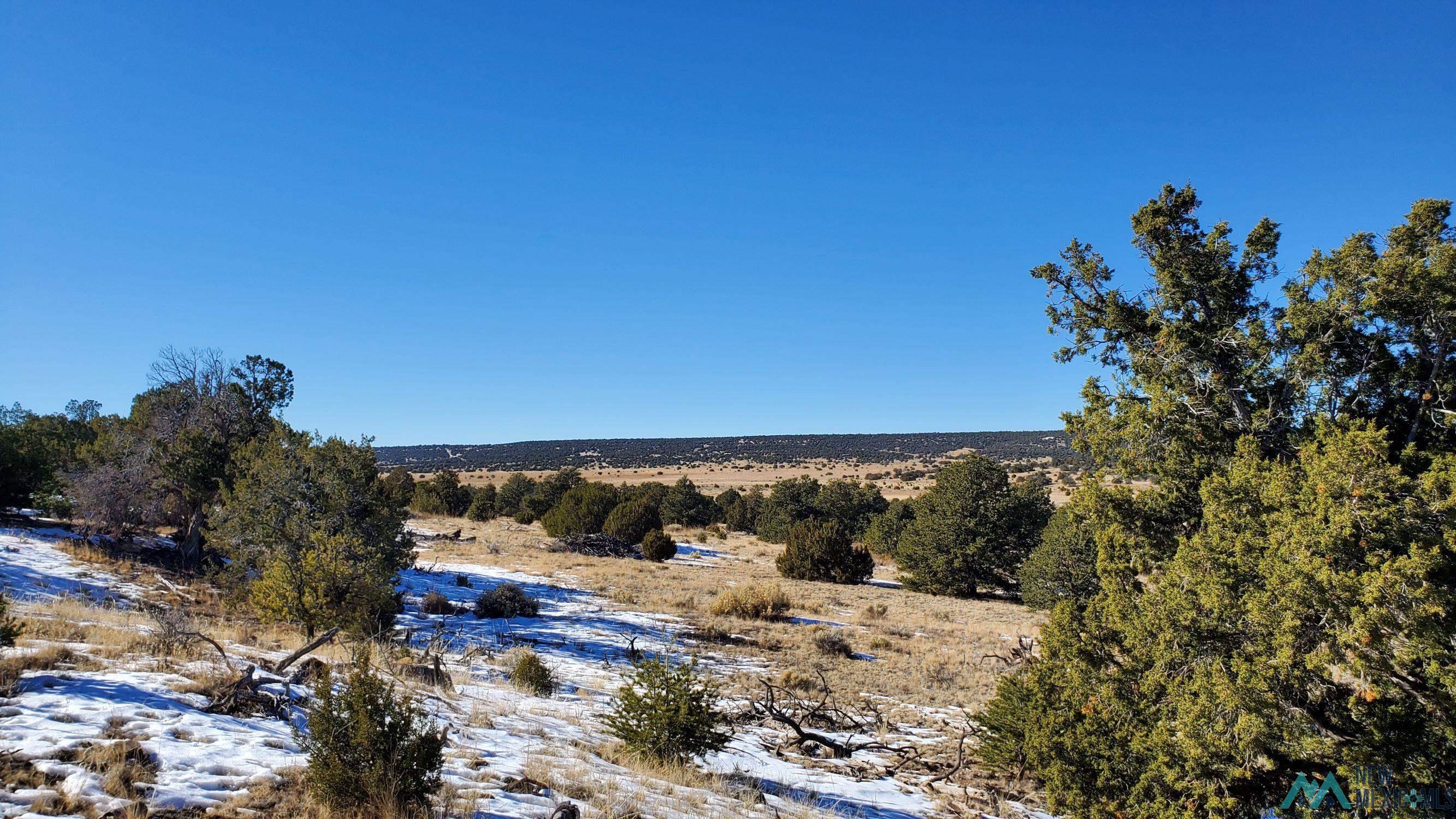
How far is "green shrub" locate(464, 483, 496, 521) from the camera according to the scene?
5212 cm

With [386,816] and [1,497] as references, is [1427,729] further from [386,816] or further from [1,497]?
[1,497]

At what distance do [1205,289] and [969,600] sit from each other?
24.2 metres

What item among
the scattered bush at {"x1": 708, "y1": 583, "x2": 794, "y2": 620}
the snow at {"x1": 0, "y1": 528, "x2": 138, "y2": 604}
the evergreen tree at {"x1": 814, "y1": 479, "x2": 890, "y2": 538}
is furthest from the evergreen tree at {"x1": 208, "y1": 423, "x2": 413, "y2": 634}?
the evergreen tree at {"x1": 814, "y1": 479, "x2": 890, "y2": 538}

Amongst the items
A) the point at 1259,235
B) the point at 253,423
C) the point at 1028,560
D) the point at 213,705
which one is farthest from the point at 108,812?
the point at 1028,560

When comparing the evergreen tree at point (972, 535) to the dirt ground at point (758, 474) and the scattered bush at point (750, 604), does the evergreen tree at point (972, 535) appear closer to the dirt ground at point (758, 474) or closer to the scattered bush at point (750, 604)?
the scattered bush at point (750, 604)

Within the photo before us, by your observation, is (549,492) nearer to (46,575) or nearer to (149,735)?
(46,575)

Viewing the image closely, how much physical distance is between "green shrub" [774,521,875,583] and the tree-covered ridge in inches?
2874

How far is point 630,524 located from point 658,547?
371 centimetres

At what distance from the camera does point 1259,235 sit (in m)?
8.25

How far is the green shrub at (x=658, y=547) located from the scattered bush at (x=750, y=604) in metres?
11.5

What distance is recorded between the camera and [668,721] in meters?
8.00

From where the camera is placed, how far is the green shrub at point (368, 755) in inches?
194

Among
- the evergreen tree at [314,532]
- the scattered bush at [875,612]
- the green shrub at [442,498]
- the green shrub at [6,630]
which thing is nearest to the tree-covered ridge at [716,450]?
the green shrub at [442,498]

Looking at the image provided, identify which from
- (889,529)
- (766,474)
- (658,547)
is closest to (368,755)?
(658,547)
